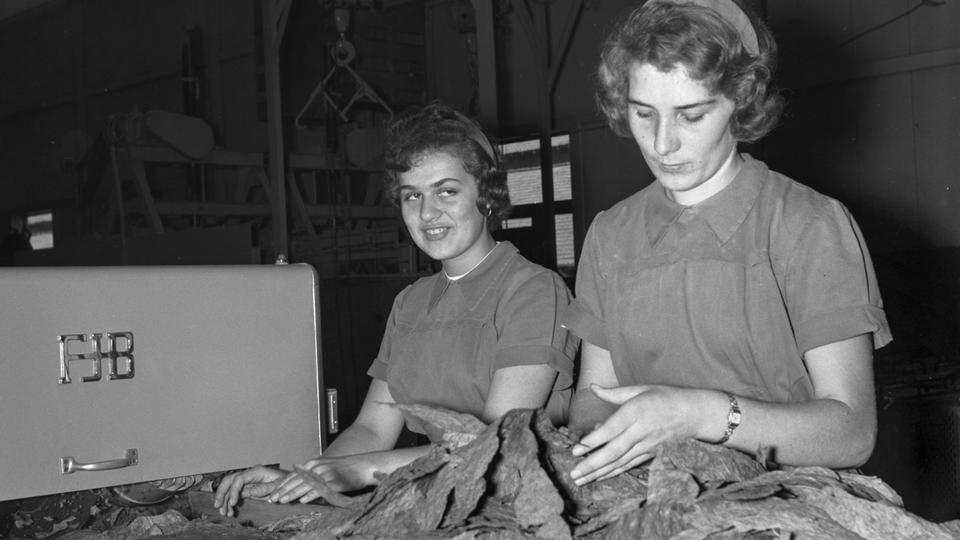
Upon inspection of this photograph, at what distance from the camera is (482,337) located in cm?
157

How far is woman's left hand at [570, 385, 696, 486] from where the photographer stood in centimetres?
74

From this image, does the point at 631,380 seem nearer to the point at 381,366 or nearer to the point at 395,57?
the point at 381,366

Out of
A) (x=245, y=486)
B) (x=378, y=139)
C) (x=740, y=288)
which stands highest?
(x=378, y=139)

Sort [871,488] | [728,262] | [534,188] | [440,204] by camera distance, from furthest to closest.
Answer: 1. [534,188]
2. [440,204]
3. [728,262]
4. [871,488]

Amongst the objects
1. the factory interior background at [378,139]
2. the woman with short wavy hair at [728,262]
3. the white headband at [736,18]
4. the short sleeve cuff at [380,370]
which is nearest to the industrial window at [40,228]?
the factory interior background at [378,139]

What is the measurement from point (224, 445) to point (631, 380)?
65 centimetres

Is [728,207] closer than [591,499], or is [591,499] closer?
[591,499]

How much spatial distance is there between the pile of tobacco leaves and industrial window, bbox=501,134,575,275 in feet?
14.9

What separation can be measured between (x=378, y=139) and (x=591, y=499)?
5.17m

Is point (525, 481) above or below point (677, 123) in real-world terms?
below

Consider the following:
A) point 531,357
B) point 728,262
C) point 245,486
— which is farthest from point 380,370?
point 728,262

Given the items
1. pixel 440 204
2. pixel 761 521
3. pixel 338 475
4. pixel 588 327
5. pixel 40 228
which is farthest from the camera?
pixel 40 228

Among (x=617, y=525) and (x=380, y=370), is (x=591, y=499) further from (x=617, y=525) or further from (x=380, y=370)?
(x=380, y=370)

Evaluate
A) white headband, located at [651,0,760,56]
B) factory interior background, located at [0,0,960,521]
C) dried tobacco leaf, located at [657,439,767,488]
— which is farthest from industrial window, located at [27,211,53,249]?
dried tobacco leaf, located at [657,439,767,488]
